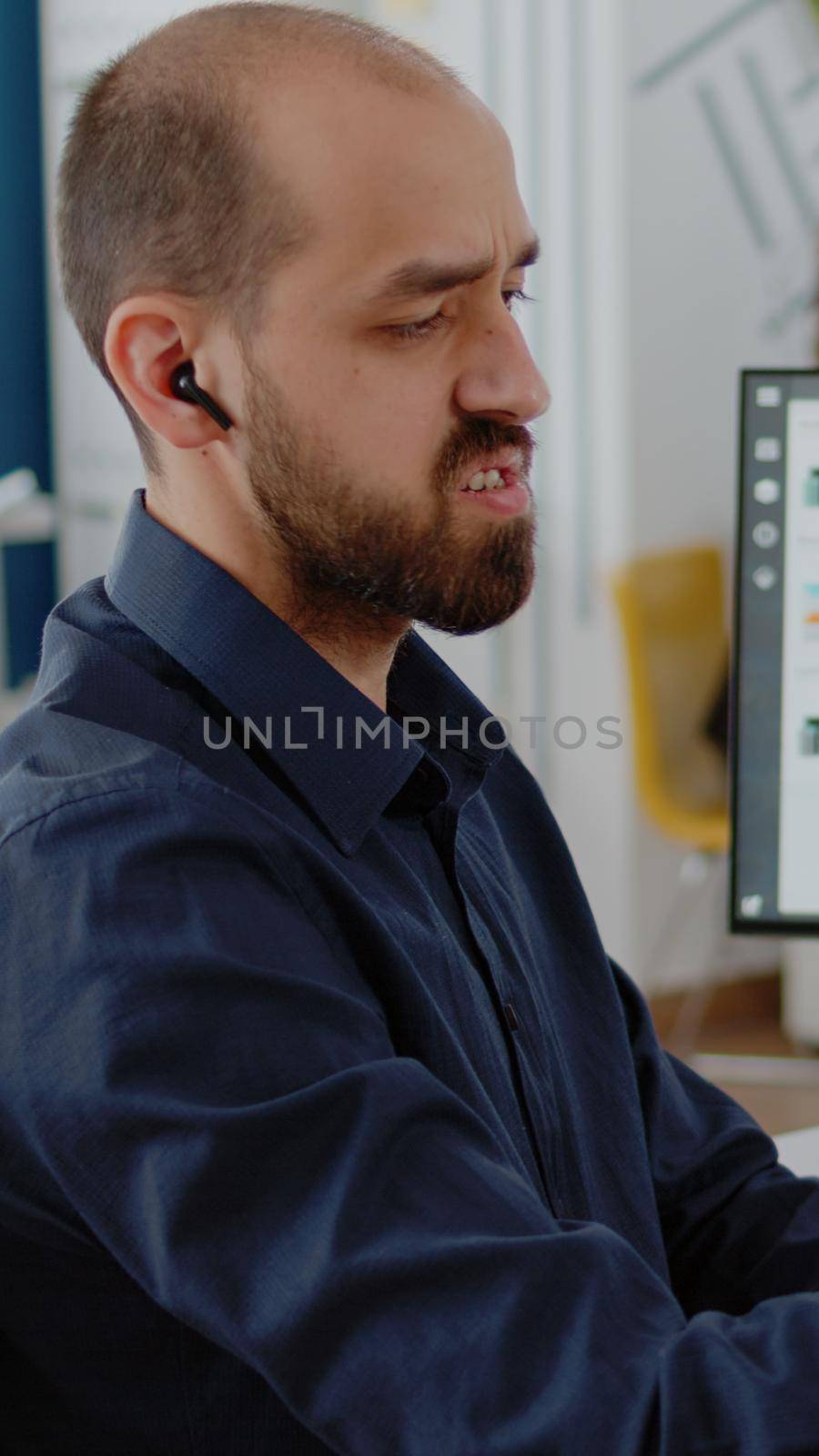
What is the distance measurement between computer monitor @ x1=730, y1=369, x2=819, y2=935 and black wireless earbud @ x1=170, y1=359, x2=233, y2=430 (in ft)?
1.49

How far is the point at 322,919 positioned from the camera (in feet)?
2.81

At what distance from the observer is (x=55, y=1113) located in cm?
75

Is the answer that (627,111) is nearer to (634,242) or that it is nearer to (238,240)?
(634,242)

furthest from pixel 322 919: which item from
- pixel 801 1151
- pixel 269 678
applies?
pixel 801 1151

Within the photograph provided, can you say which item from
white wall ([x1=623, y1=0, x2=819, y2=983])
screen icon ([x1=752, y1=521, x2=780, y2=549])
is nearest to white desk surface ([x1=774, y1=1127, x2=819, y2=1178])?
screen icon ([x1=752, y1=521, x2=780, y2=549])

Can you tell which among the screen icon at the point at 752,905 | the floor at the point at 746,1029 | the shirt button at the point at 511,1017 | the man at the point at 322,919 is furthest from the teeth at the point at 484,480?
the floor at the point at 746,1029

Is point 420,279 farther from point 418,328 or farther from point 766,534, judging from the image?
point 766,534


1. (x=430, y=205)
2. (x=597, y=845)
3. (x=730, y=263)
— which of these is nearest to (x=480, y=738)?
(x=430, y=205)

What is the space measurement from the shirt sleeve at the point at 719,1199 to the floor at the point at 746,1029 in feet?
6.97

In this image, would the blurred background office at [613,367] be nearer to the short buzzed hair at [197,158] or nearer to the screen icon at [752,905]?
the screen icon at [752,905]

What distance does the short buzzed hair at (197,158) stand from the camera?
960mm

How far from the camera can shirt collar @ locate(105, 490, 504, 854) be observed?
3.05 feet

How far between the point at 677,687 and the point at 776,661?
2.26 meters

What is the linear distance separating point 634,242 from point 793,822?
2579 mm
